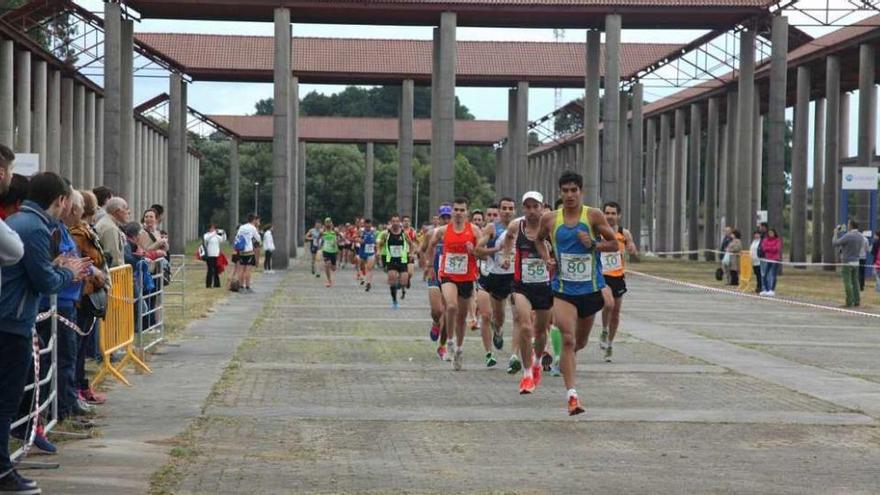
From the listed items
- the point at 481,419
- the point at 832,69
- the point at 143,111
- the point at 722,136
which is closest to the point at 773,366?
the point at 481,419

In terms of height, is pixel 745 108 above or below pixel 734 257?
above

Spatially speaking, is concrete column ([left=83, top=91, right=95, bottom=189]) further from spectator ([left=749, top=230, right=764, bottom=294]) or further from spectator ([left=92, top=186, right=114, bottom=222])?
spectator ([left=92, top=186, right=114, bottom=222])

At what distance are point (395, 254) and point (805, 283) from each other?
21.4 m

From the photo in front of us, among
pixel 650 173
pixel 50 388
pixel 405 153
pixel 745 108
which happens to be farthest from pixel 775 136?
pixel 50 388

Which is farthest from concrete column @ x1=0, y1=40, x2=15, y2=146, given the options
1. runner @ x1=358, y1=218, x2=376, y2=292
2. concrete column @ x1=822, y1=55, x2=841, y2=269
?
concrete column @ x1=822, y1=55, x2=841, y2=269

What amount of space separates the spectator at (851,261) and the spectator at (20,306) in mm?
25765

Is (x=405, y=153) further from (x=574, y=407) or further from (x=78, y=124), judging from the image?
(x=574, y=407)

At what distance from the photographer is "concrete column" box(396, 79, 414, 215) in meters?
73.3

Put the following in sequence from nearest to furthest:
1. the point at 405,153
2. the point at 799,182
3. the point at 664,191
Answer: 1. the point at 799,182
2. the point at 405,153
3. the point at 664,191

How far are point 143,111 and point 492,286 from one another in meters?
69.9

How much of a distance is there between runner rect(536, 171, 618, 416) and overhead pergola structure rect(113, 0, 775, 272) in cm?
4397

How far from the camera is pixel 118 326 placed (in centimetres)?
1499

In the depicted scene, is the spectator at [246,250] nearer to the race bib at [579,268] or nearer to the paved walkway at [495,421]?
the paved walkway at [495,421]

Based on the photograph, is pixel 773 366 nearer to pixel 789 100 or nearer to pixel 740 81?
pixel 740 81
